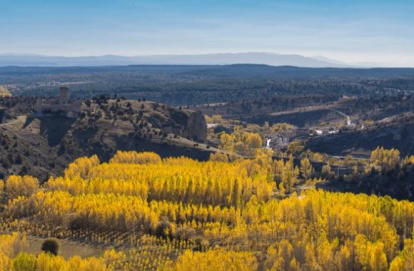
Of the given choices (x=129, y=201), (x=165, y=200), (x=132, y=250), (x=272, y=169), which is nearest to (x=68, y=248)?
(x=132, y=250)

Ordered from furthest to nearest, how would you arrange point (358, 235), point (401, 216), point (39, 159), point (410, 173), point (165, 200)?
point (39, 159) → point (410, 173) → point (165, 200) → point (401, 216) → point (358, 235)

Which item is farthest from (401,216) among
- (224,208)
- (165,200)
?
(165,200)

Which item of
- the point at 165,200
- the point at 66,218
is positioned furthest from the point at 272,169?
the point at 66,218

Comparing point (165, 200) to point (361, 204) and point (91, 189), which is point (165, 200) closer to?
point (91, 189)

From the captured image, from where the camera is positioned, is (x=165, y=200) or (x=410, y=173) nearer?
(x=165, y=200)

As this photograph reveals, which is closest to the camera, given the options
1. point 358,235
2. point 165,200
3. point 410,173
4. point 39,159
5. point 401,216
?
point 358,235

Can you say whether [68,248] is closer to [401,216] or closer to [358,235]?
[358,235]

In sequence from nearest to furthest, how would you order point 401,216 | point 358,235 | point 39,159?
point 358,235, point 401,216, point 39,159

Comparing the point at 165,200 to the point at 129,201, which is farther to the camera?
the point at 165,200

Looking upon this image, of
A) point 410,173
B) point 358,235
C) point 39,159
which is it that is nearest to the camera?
point 358,235

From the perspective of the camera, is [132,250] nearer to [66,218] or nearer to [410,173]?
[66,218]
